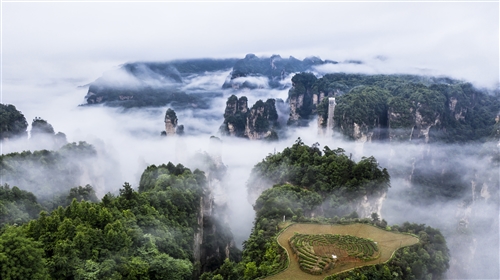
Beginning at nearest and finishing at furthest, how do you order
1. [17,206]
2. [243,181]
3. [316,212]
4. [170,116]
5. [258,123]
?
[17,206]
[316,212]
[243,181]
[170,116]
[258,123]

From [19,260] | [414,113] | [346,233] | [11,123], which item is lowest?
[346,233]

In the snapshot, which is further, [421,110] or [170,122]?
[421,110]

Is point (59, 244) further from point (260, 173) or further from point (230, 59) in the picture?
point (230, 59)

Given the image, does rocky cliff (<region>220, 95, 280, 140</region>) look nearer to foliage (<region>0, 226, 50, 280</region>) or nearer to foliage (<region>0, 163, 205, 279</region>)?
foliage (<region>0, 163, 205, 279</region>)

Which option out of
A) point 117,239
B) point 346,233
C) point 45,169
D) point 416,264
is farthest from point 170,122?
point 416,264

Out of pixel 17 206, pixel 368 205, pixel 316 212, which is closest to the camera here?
pixel 17 206

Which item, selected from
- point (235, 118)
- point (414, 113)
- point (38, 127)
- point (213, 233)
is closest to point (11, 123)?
point (38, 127)

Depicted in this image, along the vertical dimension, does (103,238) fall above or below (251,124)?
above

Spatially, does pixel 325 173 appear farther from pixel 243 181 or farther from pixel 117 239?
pixel 243 181
